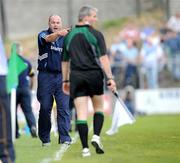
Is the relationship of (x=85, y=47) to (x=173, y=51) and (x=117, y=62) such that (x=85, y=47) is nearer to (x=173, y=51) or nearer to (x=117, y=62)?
(x=117, y=62)

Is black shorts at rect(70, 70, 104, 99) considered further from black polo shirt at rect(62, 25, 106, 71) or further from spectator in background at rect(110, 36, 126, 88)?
spectator in background at rect(110, 36, 126, 88)

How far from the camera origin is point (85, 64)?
39.8 ft

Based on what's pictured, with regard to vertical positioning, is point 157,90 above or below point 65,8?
below

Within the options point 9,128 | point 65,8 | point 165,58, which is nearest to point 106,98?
point 165,58

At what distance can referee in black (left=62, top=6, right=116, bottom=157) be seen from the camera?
12023 millimetres

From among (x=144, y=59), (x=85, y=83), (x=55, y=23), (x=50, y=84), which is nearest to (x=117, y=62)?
(x=144, y=59)

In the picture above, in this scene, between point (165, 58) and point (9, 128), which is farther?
point (165, 58)

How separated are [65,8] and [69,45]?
2267 cm

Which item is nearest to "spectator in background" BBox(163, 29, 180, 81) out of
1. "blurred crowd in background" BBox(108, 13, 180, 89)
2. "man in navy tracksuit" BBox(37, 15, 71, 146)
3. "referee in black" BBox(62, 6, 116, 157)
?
"blurred crowd in background" BBox(108, 13, 180, 89)

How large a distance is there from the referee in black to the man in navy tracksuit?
2393 mm

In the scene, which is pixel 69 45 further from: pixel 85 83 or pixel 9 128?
pixel 9 128

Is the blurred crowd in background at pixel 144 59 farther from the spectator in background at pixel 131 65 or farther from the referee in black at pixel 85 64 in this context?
the referee in black at pixel 85 64

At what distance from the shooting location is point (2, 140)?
9922 millimetres

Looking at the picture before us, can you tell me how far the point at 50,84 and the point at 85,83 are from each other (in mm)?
2751
